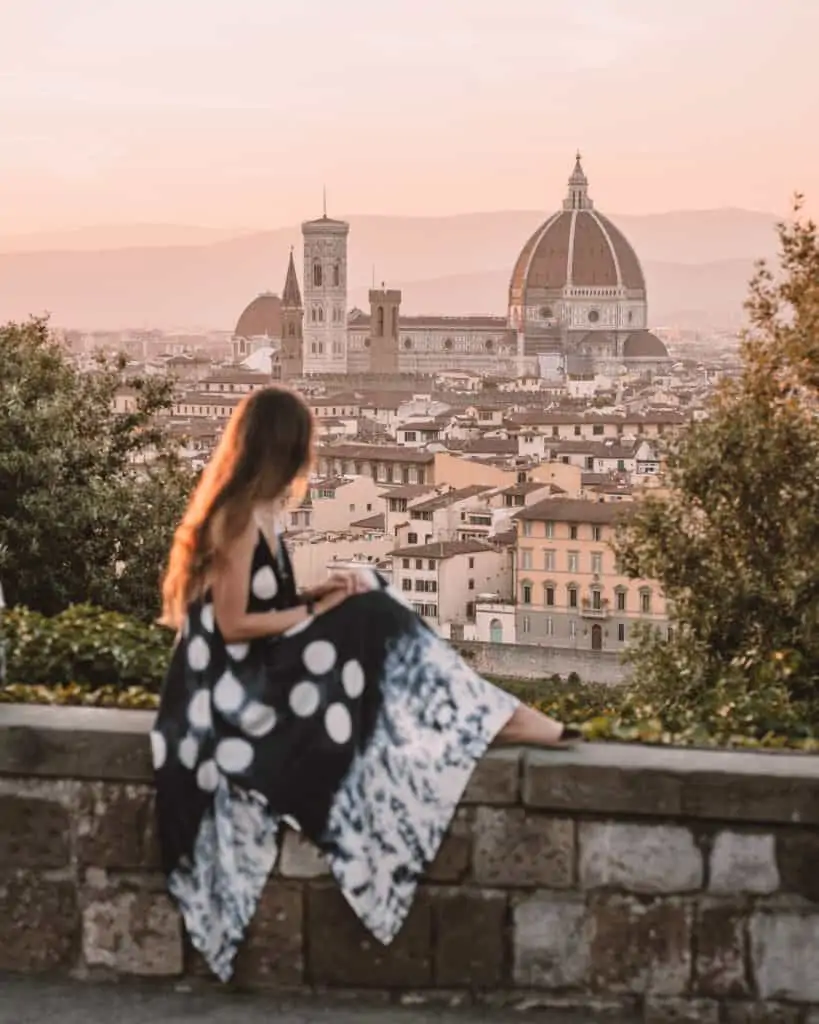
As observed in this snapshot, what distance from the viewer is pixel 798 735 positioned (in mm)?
3697

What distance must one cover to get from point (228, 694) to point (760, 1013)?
3.17ft

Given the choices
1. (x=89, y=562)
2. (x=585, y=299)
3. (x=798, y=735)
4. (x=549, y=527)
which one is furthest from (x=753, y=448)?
(x=585, y=299)

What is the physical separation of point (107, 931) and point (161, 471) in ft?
38.4

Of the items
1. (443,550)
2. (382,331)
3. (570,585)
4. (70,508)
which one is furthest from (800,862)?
(382,331)

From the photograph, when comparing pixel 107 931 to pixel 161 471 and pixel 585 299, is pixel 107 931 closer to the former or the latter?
pixel 161 471

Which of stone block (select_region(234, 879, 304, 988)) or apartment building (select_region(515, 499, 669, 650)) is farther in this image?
apartment building (select_region(515, 499, 669, 650))

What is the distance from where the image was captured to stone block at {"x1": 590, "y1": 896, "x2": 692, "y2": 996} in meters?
3.01

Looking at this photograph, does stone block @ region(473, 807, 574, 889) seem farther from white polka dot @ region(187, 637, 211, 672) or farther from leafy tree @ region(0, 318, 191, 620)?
leafy tree @ region(0, 318, 191, 620)

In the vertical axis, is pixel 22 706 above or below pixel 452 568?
above

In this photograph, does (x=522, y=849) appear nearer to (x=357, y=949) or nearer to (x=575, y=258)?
(x=357, y=949)

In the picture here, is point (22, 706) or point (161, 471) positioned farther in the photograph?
point (161, 471)

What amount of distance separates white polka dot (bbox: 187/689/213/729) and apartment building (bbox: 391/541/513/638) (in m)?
52.2

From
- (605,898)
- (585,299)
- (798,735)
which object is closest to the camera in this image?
(605,898)

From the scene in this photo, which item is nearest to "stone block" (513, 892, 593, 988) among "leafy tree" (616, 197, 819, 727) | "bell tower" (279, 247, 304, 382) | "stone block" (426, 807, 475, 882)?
"stone block" (426, 807, 475, 882)
